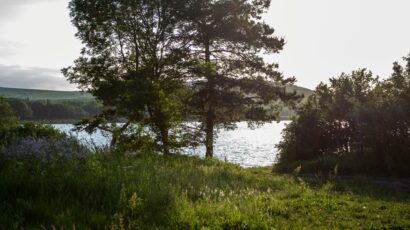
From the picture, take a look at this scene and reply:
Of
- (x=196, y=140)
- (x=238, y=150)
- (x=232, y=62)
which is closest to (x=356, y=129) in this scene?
(x=232, y=62)

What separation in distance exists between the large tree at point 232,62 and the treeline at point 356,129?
5608 millimetres

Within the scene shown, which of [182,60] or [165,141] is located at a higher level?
[182,60]

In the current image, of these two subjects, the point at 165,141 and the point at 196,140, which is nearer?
the point at 165,141

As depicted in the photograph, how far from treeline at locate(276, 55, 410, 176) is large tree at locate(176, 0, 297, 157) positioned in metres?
5.61

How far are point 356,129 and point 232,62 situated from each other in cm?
1036

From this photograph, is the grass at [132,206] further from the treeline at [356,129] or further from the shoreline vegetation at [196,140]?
the treeline at [356,129]

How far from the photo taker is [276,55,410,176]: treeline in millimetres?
25391

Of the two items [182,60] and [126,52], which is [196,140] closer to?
[182,60]

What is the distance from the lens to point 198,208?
734cm

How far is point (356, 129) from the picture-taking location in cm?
2838

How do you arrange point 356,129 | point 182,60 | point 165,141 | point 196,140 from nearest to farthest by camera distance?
point 165,141
point 196,140
point 182,60
point 356,129

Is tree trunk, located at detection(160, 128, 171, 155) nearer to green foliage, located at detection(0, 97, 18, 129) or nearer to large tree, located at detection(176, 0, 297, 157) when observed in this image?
large tree, located at detection(176, 0, 297, 157)

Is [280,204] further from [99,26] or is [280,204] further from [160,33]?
[99,26]

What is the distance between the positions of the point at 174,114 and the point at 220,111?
12.1 meters
